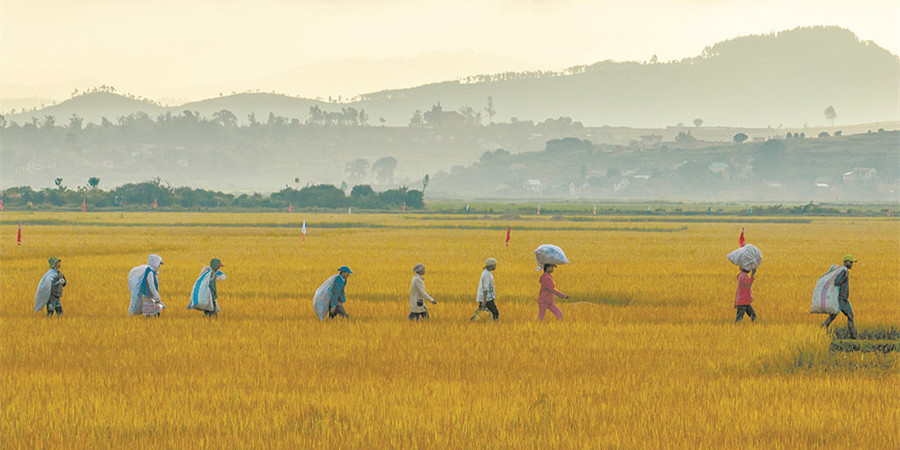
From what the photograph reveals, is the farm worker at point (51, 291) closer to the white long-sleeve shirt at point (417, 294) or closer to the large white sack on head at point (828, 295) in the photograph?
the white long-sleeve shirt at point (417, 294)

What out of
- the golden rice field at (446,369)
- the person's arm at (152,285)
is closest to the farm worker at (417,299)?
the golden rice field at (446,369)

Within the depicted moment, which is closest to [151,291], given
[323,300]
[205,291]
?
[205,291]

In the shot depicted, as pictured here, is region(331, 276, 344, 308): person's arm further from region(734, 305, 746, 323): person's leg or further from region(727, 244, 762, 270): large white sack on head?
region(734, 305, 746, 323): person's leg

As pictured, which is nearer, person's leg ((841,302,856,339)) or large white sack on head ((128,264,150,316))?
person's leg ((841,302,856,339))

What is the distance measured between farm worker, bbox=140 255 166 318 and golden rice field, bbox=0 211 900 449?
1.41ft

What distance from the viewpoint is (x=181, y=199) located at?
122938 mm

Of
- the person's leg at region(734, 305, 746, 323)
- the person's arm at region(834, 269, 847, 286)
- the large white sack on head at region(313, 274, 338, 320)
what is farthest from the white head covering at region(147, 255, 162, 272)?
the person's arm at region(834, 269, 847, 286)

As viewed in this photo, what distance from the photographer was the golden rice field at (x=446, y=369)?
1120 cm

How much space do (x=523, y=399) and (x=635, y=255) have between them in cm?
3191

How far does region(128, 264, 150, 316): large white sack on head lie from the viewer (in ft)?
65.4

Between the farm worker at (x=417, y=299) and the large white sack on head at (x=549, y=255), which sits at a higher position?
the large white sack on head at (x=549, y=255)

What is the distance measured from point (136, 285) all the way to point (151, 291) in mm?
460

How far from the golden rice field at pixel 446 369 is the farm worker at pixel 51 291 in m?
0.35

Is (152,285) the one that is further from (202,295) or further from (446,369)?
(446,369)
